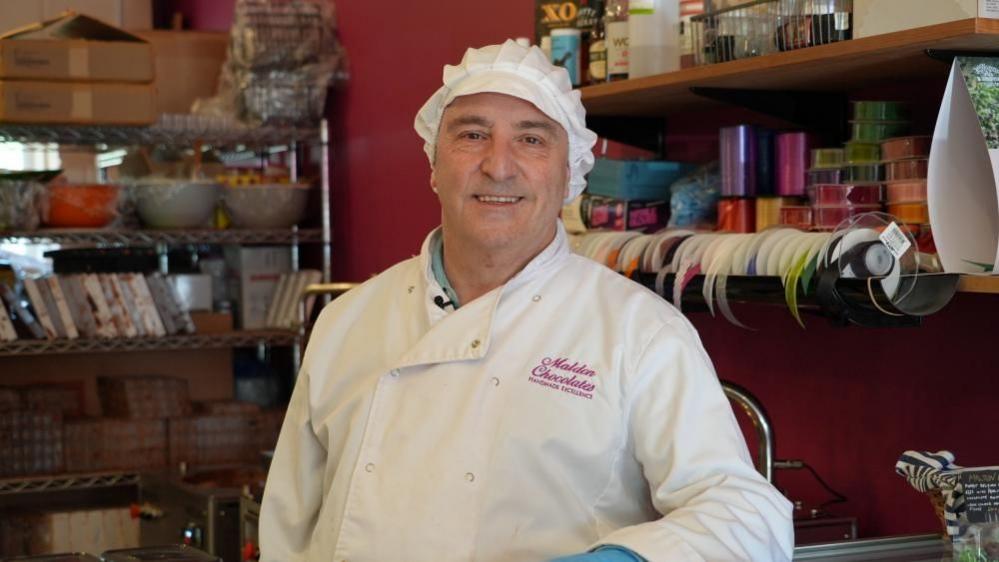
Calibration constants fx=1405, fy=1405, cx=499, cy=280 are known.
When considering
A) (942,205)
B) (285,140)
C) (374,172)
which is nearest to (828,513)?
(942,205)

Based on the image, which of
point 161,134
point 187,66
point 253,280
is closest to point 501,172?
point 161,134

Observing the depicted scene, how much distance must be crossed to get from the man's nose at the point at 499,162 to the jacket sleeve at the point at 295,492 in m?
0.41

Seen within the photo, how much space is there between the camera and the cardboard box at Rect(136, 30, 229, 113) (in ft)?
16.7

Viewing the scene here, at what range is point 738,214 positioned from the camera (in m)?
2.35

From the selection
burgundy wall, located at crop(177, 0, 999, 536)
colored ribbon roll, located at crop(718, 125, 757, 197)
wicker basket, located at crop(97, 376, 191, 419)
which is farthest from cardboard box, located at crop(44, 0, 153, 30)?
colored ribbon roll, located at crop(718, 125, 757, 197)

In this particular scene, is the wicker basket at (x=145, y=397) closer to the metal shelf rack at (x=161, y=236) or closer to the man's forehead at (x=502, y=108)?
the metal shelf rack at (x=161, y=236)

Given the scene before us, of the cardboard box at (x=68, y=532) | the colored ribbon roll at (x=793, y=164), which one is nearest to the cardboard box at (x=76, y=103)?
the cardboard box at (x=68, y=532)

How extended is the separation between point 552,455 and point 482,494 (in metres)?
0.10

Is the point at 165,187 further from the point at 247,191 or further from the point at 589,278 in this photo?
the point at 589,278

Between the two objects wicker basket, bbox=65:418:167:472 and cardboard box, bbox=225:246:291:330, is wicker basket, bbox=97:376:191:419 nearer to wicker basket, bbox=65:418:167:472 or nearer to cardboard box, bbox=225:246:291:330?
wicker basket, bbox=65:418:167:472

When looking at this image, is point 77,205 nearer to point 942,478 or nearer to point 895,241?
point 895,241

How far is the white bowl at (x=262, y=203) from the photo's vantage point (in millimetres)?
4766

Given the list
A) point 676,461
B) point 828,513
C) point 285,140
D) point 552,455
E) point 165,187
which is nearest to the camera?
point 676,461

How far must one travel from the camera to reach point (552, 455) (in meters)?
1.78
